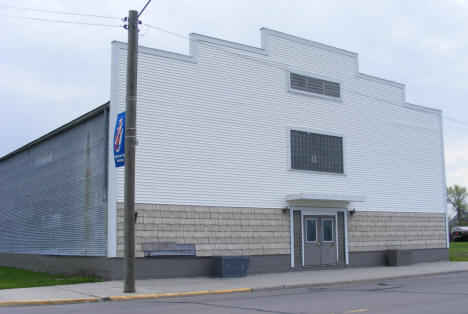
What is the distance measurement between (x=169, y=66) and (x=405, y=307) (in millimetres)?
12891

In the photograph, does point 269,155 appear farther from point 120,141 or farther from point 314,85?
point 120,141

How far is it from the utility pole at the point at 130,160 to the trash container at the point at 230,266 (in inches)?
210

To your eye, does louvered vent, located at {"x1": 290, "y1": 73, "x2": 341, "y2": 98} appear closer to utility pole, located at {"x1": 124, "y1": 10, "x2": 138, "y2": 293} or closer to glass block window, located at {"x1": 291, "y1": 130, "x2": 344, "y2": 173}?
glass block window, located at {"x1": 291, "y1": 130, "x2": 344, "y2": 173}

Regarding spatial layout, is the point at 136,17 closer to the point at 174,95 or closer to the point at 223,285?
the point at 174,95

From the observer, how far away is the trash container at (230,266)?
20.6 meters

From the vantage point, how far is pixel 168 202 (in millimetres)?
20484

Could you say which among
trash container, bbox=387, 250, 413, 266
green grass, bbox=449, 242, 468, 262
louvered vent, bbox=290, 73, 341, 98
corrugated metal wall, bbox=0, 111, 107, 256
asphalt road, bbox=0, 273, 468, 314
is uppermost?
louvered vent, bbox=290, 73, 341, 98

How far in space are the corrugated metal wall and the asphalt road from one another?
230 inches

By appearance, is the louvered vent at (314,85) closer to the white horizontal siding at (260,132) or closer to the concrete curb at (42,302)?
the white horizontal siding at (260,132)

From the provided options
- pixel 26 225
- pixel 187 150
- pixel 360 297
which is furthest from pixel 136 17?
pixel 26 225

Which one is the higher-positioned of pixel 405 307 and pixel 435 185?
pixel 435 185

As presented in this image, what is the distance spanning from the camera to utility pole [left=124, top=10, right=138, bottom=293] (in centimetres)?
1576

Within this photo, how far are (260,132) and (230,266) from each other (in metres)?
5.82

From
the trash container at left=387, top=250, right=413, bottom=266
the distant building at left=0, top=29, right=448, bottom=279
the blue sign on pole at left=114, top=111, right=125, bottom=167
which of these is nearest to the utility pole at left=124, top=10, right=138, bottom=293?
the blue sign on pole at left=114, top=111, right=125, bottom=167
